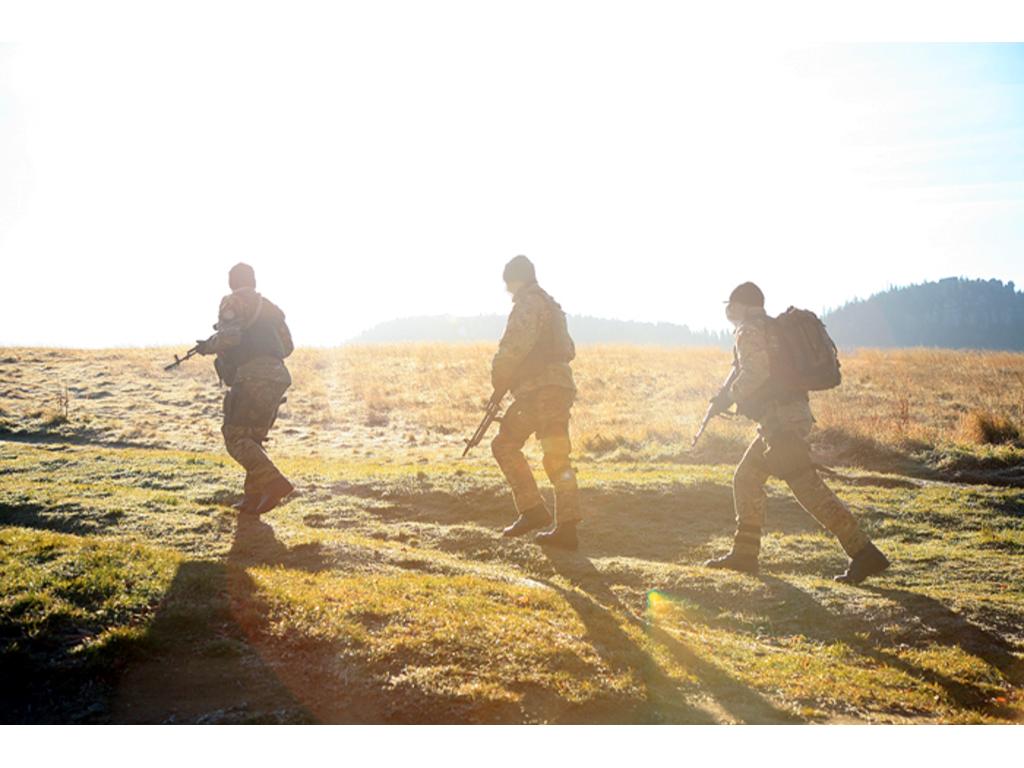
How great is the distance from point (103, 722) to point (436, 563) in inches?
160

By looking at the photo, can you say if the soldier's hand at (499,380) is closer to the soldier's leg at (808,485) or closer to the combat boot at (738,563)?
the soldier's leg at (808,485)

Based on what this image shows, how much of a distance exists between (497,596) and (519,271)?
381cm

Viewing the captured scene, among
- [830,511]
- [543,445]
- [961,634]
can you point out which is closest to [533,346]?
[543,445]

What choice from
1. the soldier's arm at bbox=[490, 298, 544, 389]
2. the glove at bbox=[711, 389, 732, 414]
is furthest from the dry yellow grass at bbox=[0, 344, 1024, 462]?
the soldier's arm at bbox=[490, 298, 544, 389]

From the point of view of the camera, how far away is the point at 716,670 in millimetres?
5859

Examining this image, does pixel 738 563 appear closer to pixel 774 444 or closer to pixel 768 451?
pixel 768 451

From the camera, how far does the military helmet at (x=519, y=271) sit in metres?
8.84

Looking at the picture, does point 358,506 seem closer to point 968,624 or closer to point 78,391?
point 968,624

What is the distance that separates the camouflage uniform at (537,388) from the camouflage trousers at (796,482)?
6.61 feet

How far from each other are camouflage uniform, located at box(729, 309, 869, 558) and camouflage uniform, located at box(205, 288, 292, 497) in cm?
575

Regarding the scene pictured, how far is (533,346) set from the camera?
28.6 ft

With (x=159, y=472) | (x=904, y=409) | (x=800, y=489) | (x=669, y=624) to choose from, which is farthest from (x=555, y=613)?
(x=904, y=409)

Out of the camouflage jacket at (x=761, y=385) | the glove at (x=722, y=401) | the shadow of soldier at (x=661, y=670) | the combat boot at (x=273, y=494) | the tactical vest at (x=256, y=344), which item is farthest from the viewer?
the tactical vest at (x=256, y=344)

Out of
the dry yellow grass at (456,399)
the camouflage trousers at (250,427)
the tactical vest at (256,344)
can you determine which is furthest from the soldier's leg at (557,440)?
the dry yellow grass at (456,399)
